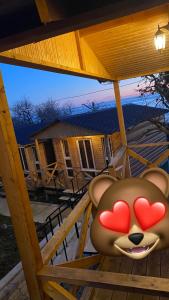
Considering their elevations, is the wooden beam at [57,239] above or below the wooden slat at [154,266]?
above

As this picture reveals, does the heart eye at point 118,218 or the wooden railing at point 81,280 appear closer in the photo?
the heart eye at point 118,218

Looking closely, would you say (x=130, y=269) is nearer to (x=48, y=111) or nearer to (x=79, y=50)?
(x=79, y=50)

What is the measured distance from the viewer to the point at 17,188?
2.29 m

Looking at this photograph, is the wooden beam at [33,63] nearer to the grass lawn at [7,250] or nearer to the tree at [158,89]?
the grass lawn at [7,250]

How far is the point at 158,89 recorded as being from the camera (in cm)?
1237

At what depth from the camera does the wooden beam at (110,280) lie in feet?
6.74

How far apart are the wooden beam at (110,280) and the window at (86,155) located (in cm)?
1035

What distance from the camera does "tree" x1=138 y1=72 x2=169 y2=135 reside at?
12070 millimetres

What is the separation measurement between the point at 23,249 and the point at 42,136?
11.9m

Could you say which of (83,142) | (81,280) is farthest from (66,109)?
(81,280)

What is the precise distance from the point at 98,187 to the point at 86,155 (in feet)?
36.5

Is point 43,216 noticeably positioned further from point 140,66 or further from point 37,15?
point 37,15

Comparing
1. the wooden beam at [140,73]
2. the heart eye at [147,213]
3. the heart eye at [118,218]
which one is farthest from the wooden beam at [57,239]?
the wooden beam at [140,73]

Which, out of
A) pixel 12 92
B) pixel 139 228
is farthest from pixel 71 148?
pixel 12 92
